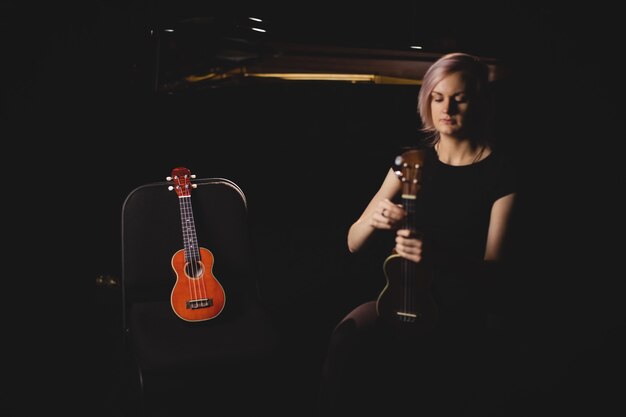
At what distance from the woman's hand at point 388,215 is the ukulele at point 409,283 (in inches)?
1.0

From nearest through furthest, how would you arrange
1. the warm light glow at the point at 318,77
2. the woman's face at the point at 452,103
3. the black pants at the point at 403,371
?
1. the black pants at the point at 403,371
2. the woman's face at the point at 452,103
3. the warm light glow at the point at 318,77

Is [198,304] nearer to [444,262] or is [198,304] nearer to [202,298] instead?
[202,298]

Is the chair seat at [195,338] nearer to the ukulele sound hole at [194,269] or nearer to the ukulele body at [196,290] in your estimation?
the ukulele body at [196,290]

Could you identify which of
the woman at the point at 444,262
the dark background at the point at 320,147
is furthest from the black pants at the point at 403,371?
the dark background at the point at 320,147

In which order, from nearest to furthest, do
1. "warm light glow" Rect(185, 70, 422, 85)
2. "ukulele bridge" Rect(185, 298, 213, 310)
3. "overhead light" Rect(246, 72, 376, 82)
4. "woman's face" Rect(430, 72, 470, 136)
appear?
"woman's face" Rect(430, 72, 470, 136) < "ukulele bridge" Rect(185, 298, 213, 310) < "warm light glow" Rect(185, 70, 422, 85) < "overhead light" Rect(246, 72, 376, 82)

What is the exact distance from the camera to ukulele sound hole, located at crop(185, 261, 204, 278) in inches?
84.9

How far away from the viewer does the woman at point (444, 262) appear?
1.71 metres

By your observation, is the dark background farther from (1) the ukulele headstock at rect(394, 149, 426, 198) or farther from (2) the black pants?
(1) the ukulele headstock at rect(394, 149, 426, 198)

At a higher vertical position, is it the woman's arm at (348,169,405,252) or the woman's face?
the woman's face

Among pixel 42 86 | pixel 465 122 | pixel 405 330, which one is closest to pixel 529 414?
pixel 405 330

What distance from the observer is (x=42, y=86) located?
6.64ft

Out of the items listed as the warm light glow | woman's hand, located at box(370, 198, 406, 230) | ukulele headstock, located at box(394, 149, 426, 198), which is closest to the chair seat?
woman's hand, located at box(370, 198, 406, 230)

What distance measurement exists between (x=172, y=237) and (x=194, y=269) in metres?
0.14

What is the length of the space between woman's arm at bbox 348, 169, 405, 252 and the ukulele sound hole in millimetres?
527
